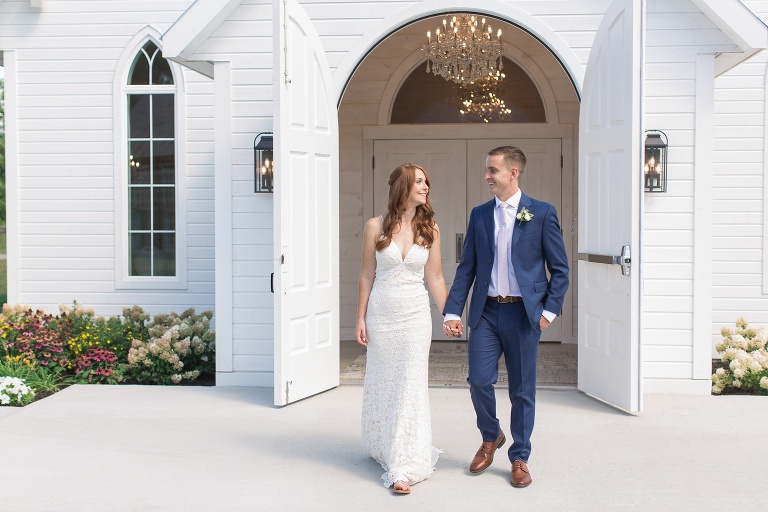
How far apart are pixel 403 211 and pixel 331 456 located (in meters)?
1.56

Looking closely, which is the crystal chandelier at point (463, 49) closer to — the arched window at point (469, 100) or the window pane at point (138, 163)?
the arched window at point (469, 100)

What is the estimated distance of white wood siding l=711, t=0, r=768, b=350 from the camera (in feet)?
30.5

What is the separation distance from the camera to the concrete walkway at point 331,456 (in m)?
4.87

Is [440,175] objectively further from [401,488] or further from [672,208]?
[401,488]

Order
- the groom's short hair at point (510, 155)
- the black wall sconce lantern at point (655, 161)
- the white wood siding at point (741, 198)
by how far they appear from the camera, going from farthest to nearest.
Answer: the white wood siding at point (741, 198), the black wall sconce lantern at point (655, 161), the groom's short hair at point (510, 155)

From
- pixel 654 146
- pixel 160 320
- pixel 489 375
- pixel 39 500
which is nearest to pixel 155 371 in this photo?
pixel 160 320

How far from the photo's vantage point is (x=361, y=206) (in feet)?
35.3

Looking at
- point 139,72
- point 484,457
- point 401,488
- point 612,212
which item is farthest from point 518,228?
point 139,72

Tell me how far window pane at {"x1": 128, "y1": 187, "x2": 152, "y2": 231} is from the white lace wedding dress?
16.7 ft

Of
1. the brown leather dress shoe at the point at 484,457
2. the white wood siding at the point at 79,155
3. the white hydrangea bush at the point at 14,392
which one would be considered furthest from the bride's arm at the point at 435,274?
the white wood siding at the point at 79,155

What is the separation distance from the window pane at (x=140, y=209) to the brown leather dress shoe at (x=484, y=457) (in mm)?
5629

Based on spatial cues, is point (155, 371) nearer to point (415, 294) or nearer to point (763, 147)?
point (415, 294)

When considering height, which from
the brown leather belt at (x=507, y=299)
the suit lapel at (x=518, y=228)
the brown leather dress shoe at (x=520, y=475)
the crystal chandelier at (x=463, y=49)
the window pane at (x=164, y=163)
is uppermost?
the crystal chandelier at (x=463, y=49)

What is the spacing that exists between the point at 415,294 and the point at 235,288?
3002 millimetres
